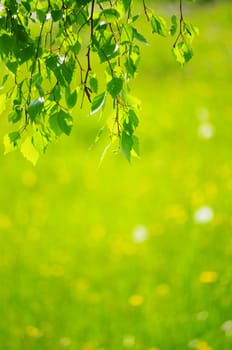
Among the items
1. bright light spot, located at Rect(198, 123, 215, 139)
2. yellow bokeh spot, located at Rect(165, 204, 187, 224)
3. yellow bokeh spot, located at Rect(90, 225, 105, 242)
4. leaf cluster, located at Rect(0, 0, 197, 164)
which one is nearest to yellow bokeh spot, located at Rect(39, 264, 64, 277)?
yellow bokeh spot, located at Rect(90, 225, 105, 242)

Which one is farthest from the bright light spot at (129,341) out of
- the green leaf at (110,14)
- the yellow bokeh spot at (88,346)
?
the green leaf at (110,14)

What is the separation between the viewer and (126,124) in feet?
6.83

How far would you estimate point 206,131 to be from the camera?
30.2 feet

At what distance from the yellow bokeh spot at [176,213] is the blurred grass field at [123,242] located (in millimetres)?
18

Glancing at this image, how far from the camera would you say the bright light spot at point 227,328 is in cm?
396

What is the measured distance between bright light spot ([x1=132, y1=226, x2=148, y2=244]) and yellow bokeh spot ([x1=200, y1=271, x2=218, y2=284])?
1.14 metres

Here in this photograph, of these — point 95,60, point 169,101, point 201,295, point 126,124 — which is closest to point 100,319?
point 201,295

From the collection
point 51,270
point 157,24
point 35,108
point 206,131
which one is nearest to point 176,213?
point 51,270

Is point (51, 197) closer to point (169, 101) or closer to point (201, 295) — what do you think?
point (201, 295)

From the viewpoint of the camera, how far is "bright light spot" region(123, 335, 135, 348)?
413 cm

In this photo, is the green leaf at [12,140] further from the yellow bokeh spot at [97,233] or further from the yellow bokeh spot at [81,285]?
the yellow bokeh spot at [97,233]

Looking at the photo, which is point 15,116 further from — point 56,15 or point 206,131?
point 206,131

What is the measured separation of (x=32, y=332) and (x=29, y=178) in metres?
3.86

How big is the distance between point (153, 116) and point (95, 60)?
286 inches
